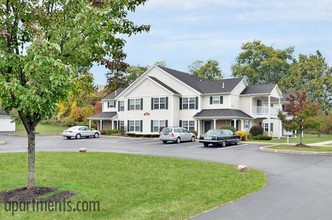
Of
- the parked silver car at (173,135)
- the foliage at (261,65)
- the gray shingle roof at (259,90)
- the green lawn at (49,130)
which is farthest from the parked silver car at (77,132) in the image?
the foliage at (261,65)

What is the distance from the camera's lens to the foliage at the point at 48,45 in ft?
23.3

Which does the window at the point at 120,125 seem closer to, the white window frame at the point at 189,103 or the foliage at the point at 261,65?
the white window frame at the point at 189,103

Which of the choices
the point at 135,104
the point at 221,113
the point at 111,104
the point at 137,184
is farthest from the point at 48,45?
the point at 111,104

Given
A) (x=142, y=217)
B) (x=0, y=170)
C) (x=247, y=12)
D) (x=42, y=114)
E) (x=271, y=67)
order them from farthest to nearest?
1. (x=271, y=67)
2. (x=247, y=12)
3. (x=0, y=170)
4. (x=42, y=114)
5. (x=142, y=217)

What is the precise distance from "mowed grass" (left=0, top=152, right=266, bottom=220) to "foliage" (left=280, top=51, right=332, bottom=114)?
56.7m

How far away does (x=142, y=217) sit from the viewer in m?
6.78

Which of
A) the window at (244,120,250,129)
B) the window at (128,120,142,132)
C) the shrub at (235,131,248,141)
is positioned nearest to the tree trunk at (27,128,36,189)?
the shrub at (235,131,248,141)

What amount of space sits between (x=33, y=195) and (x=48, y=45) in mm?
3679

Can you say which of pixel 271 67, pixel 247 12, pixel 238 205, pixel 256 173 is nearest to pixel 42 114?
pixel 238 205

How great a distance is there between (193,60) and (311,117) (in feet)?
157

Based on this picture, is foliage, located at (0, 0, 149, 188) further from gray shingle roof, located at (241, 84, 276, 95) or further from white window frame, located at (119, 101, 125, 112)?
white window frame, located at (119, 101, 125, 112)

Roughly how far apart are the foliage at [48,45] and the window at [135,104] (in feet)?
107

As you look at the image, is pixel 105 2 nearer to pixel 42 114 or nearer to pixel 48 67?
pixel 48 67

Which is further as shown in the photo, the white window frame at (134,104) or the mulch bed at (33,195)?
the white window frame at (134,104)
